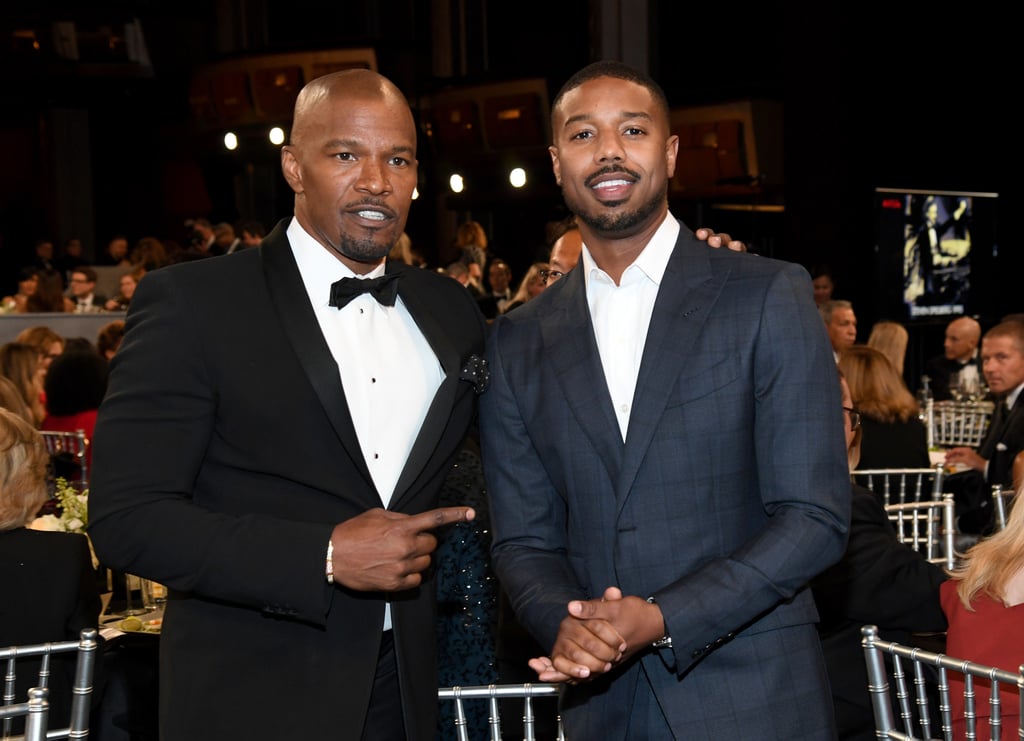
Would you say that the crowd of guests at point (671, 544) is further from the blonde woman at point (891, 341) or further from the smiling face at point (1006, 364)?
the blonde woman at point (891, 341)

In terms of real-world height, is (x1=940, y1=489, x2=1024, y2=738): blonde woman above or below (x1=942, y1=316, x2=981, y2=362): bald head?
below

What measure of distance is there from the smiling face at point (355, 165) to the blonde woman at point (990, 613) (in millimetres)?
1405

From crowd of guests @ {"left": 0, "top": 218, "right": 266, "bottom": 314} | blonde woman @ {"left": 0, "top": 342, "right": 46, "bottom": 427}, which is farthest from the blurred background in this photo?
blonde woman @ {"left": 0, "top": 342, "right": 46, "bottom": 427}

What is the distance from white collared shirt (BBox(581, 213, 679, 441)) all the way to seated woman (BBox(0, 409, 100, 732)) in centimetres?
185

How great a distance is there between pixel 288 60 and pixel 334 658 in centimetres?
1297

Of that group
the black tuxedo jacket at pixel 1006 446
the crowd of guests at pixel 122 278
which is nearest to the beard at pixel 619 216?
the black tuxedo jacket at pixel 1006 446

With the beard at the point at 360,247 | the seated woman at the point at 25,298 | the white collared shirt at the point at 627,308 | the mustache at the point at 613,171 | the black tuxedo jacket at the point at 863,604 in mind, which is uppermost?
the seated woman at the point at 25,298

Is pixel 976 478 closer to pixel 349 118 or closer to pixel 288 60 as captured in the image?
pixel 349 118

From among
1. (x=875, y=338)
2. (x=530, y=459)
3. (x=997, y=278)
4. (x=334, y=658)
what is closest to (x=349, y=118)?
(x=530, y=459)

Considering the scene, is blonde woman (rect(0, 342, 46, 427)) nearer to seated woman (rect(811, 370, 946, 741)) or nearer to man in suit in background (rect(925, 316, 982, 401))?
seated woman (rect(811, 370, 946, 741))

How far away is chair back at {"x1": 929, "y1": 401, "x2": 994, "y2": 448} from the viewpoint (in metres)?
7.52

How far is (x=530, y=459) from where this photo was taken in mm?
1955

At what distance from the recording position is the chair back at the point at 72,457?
534 centimetres

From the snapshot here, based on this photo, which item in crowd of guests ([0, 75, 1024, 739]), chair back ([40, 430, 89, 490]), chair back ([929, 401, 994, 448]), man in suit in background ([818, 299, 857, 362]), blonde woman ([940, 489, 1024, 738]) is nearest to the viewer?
crowd of guests ([0, 75, 1024, 739])
